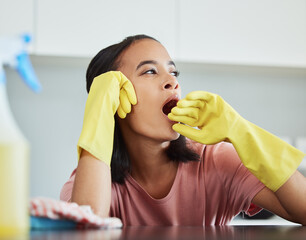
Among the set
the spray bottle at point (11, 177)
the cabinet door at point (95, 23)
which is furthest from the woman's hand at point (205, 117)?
the cabinet door at point (95, 23)

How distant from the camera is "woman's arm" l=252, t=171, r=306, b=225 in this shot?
1100 millimetres

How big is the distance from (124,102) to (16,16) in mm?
1382

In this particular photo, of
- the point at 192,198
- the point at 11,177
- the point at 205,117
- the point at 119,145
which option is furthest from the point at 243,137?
the point at 11,177

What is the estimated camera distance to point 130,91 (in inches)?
50.6

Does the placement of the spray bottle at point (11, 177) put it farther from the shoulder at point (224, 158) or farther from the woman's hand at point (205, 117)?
the shoulder at point (224, 158)

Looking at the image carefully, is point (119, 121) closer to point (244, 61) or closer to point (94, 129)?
point (94, 129)

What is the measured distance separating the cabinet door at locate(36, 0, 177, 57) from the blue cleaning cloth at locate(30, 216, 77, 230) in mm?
1837

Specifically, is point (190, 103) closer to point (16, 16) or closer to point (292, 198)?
point (292, 198)

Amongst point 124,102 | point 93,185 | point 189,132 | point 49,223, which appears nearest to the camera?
point 49,223

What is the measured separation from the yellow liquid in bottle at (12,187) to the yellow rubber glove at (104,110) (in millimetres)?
501

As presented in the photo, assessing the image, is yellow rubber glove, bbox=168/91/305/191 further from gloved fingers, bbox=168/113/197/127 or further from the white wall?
the white wall

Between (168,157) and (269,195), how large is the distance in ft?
1.16

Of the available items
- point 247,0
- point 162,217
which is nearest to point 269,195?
point 162,217

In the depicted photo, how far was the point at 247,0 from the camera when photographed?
8.73 feet
